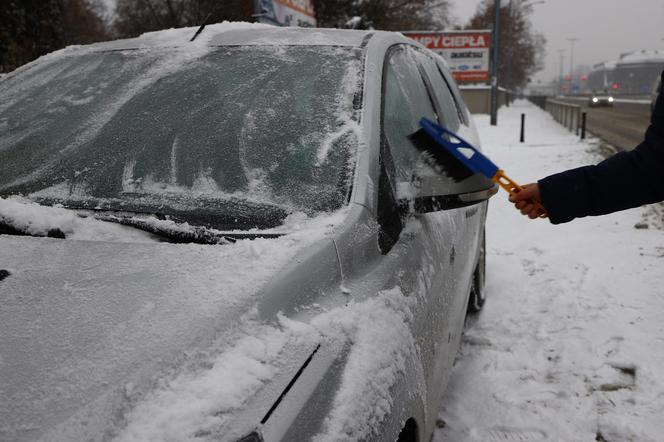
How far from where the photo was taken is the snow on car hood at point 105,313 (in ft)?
3.43

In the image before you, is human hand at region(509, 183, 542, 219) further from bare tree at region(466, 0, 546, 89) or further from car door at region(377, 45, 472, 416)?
bare tree at region(466, 0, 546, 89)

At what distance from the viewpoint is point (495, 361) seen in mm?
3342

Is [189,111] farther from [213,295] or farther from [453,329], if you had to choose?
[453,329]

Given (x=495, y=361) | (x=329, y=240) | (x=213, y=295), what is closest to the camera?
(x=213, y=295)

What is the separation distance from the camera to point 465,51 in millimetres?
26094

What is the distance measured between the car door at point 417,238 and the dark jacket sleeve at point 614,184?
0.46 meters

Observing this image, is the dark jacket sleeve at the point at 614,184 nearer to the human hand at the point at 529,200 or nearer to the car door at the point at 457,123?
the human hand at the point at 529,200

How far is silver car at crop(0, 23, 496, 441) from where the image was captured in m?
1.12

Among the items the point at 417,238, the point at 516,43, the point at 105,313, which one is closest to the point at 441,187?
the point at 417,238

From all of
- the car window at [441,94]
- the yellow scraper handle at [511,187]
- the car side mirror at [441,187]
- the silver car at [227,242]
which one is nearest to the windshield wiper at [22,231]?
the silver car at [227,242]

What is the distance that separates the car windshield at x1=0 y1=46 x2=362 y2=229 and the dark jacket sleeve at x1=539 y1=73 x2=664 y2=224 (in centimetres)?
86

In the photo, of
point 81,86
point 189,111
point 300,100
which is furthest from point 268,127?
point 81,86

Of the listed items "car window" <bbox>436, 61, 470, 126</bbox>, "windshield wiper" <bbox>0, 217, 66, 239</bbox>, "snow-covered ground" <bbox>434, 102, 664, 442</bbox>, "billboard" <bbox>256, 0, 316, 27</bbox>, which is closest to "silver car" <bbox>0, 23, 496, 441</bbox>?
"windshield wiper" <bbox>0, 217, 66, 239</bbox>

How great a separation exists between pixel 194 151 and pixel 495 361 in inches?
90.8
